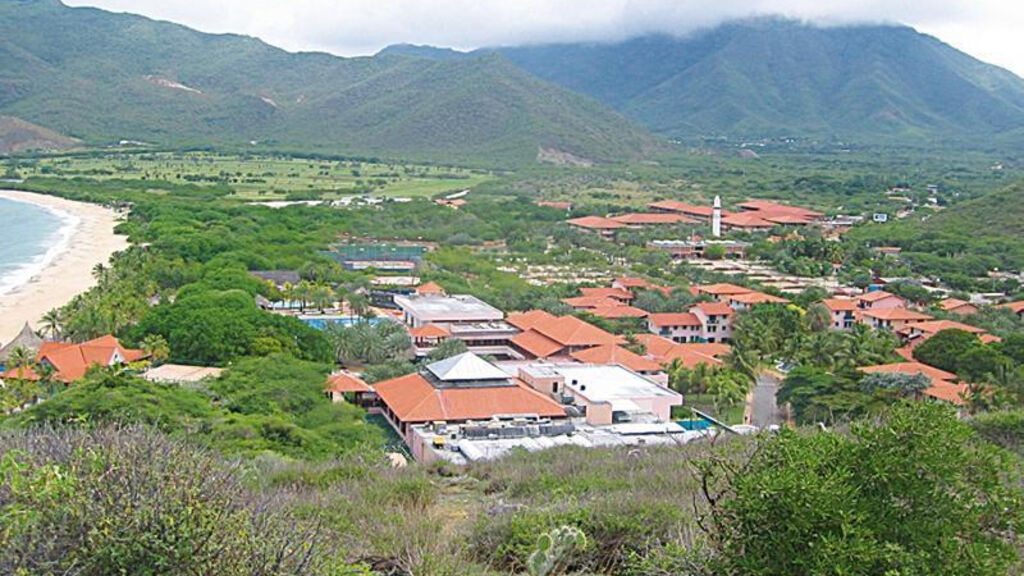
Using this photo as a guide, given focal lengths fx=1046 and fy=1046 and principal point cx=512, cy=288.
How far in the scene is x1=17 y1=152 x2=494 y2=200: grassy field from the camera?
82.4 metres

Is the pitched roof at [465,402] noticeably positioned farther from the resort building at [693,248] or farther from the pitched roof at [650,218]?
the pitched roof at [650,218]

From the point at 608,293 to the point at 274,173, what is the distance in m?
64.6

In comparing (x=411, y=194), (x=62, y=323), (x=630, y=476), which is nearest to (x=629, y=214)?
(x=411, y=194)

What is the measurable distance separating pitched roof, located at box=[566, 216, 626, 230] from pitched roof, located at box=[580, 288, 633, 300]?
22.1 m

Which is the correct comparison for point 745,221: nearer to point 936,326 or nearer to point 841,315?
point 841,315

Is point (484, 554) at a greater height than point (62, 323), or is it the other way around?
point (484, 554)

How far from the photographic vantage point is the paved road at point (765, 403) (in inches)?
931

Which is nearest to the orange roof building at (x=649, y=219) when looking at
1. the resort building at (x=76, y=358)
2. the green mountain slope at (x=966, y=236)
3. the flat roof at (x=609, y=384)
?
the green mountain slope at (x=966, y=236)

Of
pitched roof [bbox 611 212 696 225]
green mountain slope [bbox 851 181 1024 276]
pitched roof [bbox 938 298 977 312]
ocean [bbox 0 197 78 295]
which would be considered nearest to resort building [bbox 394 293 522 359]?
pitched roof [bbox 938 298 977 312]

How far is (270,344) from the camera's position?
2619 centimetres

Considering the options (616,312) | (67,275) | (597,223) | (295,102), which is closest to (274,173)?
(597,223)

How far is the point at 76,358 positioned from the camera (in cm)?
2477

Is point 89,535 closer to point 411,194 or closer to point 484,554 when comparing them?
point 484,554

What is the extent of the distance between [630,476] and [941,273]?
41.2m
